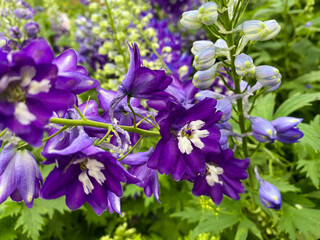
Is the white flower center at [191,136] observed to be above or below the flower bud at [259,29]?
below

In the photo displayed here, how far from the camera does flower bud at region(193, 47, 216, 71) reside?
0.97 metres

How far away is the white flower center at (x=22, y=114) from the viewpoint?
2.07 feet

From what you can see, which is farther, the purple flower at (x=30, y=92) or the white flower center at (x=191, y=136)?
the white flower center at (x=191, y=136)

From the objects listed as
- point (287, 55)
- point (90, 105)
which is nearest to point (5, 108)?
point (90, 105)

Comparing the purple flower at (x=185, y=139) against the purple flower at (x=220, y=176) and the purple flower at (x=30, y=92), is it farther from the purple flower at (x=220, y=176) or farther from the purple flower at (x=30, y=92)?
the purple flower at (x=30, y=92)

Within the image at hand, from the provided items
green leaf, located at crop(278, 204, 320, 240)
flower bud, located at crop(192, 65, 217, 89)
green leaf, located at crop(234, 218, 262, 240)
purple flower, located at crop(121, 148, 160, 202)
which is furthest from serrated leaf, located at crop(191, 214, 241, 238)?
flower bud, located at crop(192, 65, 217, 89)

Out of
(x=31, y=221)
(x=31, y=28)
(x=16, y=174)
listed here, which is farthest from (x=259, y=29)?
(x=31, y=28)

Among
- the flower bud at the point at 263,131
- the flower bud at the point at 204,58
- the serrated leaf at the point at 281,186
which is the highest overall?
the flower bud at the point at 204,58

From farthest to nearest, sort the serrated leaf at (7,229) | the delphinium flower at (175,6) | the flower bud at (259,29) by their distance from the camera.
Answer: the delphinium flower at (175,6) < the serrated leaf at (7,229) < the flower bud at (259,29)

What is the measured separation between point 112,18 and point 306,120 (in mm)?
1260

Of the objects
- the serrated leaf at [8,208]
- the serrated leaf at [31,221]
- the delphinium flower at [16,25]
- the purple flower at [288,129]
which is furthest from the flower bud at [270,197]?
the delphinium flower at [16,25]

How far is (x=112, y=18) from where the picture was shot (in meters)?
1.87

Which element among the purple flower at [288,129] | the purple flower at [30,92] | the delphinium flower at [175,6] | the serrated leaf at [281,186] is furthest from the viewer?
the delphinium flower at [175,6]

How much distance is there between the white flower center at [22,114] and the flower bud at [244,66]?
60 centimetres
